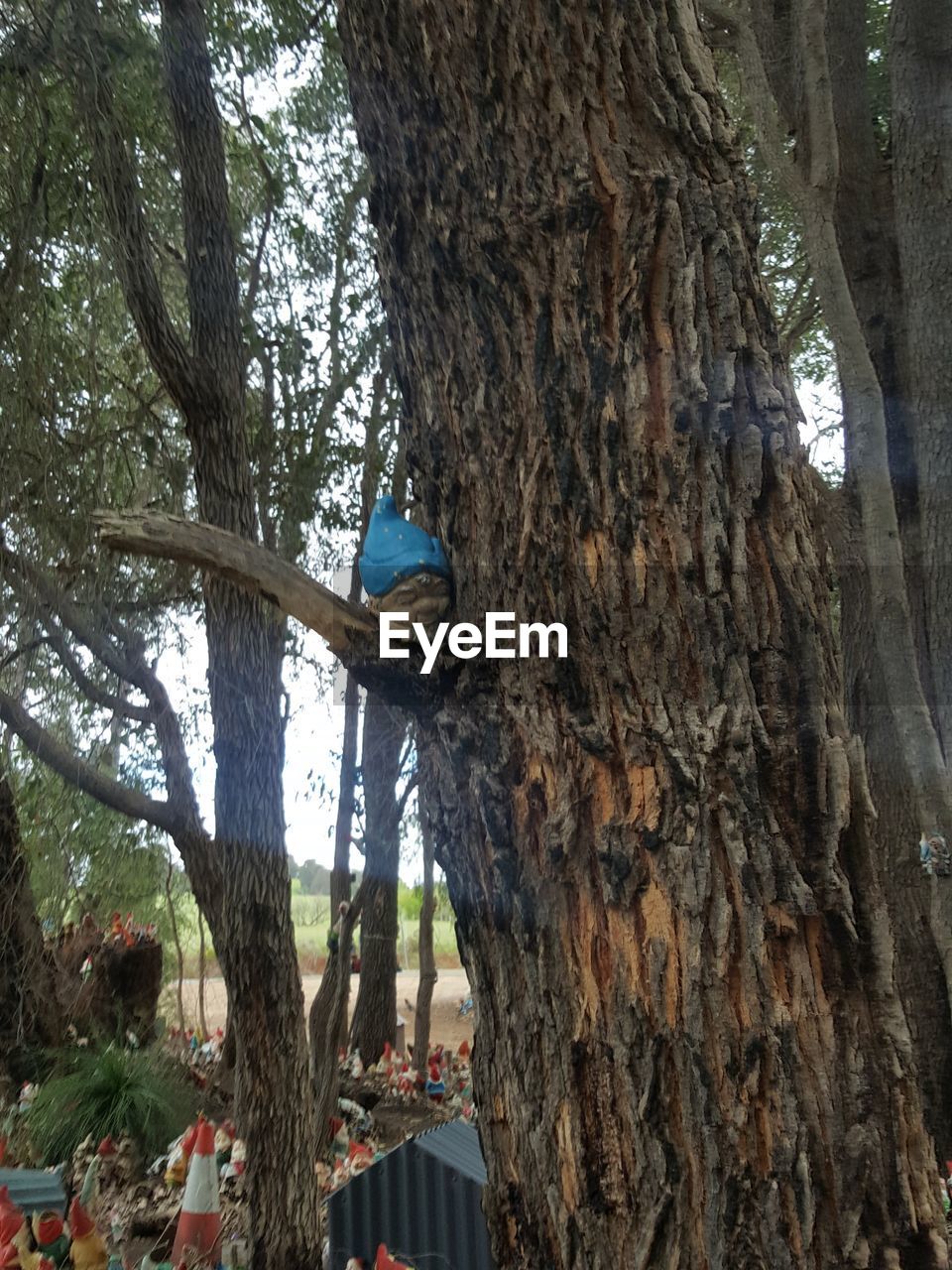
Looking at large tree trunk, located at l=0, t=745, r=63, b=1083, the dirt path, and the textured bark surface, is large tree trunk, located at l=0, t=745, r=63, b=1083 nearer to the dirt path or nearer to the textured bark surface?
the dirt path

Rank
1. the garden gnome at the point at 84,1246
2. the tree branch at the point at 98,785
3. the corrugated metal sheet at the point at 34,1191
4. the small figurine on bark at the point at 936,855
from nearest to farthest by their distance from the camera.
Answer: the small figurine on bark at the point at 936,855 < the garden gnome at the point at 84,1246 < the corrugated metal sheet at the point at 34,1191 < the tree branch at the point at 98,785

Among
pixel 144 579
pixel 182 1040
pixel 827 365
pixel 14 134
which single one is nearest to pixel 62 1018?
pixel 182 1040

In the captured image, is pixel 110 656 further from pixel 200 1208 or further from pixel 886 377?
pixel 886 377

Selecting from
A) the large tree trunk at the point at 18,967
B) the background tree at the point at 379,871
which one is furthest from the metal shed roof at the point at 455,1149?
the large tree trunk at the point at 18,967

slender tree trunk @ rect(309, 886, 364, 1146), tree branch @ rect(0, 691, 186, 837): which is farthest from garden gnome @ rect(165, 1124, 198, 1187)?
tree branch @ rect(0, 691, 186, 837)

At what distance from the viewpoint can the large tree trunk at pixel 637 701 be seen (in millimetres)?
1113

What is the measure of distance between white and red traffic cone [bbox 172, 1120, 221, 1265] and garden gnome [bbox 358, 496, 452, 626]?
3221 mm

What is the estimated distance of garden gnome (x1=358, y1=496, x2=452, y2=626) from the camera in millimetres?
1338

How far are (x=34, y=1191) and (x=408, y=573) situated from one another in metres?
3.61

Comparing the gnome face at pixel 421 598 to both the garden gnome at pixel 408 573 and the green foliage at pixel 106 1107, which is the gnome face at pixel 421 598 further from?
the green foliage at pixel 106 1107

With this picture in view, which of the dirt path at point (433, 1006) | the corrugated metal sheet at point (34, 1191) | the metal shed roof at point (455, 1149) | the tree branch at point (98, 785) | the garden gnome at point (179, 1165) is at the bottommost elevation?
the dirt path at point (433, 1006)

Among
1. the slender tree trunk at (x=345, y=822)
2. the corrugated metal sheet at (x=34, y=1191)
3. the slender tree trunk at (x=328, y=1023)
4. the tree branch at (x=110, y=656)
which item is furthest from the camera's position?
the slender tree trunk at (x=345, y=822)

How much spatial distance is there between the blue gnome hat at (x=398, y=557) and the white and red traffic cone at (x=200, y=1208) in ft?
10.6

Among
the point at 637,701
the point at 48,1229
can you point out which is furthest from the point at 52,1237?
the point at 637,701
